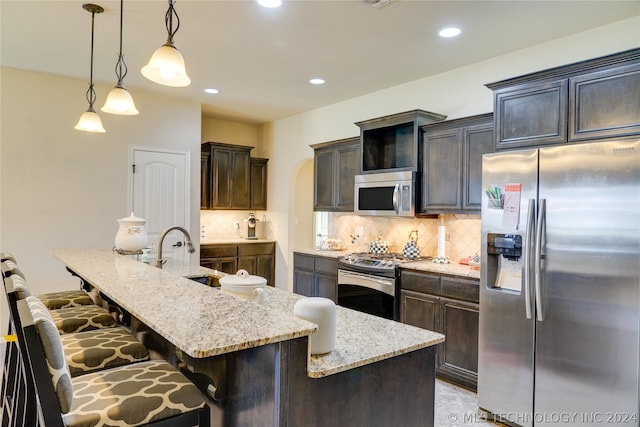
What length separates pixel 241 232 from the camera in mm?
6555

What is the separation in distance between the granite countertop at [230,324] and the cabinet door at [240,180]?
4.10 metres

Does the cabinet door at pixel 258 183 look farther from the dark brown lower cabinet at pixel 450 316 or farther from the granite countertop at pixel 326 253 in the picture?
the dark brown lower cabinet at pixel 450 316

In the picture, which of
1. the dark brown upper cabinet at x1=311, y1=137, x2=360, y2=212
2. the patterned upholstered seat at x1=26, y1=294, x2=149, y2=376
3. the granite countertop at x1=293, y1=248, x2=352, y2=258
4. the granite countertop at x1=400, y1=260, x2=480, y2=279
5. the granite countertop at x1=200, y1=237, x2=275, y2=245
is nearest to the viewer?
the patterned upholstered seat at x1=26, y1=294, x2=149, y2=376

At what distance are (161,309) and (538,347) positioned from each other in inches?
91.2

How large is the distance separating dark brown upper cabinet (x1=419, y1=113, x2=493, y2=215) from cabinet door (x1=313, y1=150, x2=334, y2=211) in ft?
4.58

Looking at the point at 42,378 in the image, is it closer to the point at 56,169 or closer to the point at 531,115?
the point at 531,115

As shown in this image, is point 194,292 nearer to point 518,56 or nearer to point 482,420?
point 482,420

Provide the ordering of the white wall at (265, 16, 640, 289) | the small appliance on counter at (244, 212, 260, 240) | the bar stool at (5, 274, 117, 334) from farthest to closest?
the small appliance on counter at (244, 212, 260, 240), the white wall at (265, 16, 640, 289), the bar stool at (5, 274, 117, 334)

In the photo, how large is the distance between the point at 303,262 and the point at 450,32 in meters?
3.00

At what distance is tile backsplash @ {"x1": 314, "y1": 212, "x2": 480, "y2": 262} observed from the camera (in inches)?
152

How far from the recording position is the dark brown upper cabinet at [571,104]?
2.29 meters

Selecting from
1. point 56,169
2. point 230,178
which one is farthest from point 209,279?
point 230,178

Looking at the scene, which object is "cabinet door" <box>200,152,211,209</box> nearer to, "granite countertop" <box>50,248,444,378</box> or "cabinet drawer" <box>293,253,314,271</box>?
"cabinet drawer" <box>293,253,314,271</box>

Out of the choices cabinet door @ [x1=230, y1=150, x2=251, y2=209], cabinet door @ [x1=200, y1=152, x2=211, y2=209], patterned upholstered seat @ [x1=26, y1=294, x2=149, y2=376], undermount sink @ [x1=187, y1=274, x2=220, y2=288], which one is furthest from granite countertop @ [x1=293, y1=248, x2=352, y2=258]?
patterned upholstered seat @ [x1=26, y1=294, x2=149, y2=376]
